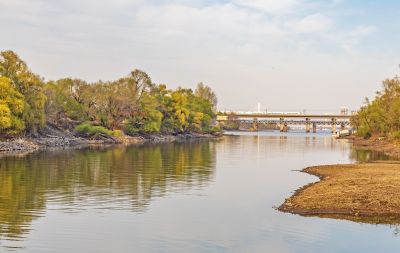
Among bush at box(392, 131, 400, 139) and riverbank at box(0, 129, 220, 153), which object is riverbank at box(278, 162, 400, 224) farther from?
bush at box(392, 131, 400, 139)

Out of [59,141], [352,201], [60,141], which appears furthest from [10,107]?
[352,201]

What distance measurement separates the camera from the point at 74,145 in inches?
4122

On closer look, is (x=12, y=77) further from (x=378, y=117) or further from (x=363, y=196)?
(x=378, y=117)

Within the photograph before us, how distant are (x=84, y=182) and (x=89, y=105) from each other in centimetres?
8772

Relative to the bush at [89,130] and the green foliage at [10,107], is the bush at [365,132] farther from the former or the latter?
the green foliage at [10,107]

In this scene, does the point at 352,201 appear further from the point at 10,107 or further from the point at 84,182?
the point at 10,107

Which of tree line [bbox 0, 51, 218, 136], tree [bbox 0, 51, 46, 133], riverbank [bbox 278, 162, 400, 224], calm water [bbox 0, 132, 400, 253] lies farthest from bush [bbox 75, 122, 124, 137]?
riverbank [bbox 278, 162, 400, 224]

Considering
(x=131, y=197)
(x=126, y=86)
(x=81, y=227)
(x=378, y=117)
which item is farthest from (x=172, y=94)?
(x=81, y=227)

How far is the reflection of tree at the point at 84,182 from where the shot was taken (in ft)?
113

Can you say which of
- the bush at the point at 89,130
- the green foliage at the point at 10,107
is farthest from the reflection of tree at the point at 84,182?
the bush at the point at 89,130

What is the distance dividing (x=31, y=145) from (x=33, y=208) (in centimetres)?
5969

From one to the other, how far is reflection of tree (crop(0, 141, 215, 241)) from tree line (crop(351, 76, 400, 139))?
5547cm

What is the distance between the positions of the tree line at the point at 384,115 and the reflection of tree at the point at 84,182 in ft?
182

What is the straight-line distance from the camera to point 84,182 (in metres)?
46.5
